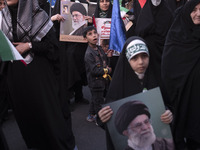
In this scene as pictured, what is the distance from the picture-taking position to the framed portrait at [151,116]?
4.40ft

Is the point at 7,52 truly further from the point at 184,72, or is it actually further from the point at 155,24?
the point at 155,24

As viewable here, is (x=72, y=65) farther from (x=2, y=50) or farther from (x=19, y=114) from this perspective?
(x=2, y=50)

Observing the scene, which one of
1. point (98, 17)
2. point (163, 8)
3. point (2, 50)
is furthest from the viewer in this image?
point (98, 17)

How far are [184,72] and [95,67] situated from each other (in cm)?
144

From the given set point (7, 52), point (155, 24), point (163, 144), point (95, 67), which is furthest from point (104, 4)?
point (163, 144)

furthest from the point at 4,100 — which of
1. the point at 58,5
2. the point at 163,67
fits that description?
the point at 163,67

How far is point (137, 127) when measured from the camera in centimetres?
131

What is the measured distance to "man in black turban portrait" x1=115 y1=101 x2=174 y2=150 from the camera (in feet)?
4.29

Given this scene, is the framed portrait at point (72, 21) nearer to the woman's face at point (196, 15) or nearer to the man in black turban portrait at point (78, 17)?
the man in black turban portrait at point (78, 17)

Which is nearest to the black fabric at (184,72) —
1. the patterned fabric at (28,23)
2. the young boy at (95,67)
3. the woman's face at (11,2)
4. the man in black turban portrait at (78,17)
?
the young boy at (95,67)

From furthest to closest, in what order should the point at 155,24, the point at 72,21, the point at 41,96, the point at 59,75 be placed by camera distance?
the point at 72,21, the point at 155,24, the point at 59,75, the point at 41,96

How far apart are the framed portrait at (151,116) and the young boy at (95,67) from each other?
1.87 m

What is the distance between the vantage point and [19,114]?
2471mm

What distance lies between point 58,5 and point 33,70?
1.73 metres
